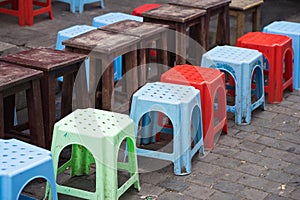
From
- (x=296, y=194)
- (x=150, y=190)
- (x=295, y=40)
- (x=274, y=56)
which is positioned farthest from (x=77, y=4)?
(x=296, y=194)

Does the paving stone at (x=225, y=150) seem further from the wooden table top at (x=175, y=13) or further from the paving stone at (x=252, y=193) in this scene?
the wooden table top at (x=175, y=13)

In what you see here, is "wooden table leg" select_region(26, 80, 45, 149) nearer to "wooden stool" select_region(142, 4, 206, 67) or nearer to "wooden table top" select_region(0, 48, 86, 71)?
"wooden table top" select_region(0, 48, 86, 71)

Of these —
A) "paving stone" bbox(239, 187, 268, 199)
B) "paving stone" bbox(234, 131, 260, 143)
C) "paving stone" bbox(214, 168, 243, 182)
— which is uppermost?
"paving stone" bbox(234, 131, 260, 143)

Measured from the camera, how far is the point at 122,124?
15.8 ft

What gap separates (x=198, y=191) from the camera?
5.10 m

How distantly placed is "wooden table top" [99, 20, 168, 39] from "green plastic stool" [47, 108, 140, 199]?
142 centimetres

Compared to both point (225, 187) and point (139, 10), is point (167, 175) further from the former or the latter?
point (139, 10)

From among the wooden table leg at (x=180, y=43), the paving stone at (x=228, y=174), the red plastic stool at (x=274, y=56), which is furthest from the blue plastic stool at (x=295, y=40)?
the paving stone at (x=228, y=174)

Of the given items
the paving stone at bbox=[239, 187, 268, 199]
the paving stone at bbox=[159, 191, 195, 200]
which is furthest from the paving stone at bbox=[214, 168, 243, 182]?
the paving stone at bbox=[159, 191, 195, 200]

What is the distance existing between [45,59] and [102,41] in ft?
2.21

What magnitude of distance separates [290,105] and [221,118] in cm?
110

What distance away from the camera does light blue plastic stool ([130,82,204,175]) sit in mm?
5188

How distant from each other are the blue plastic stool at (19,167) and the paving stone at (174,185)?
1.09 metres

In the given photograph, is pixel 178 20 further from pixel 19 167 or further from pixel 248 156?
pixel 19 167
